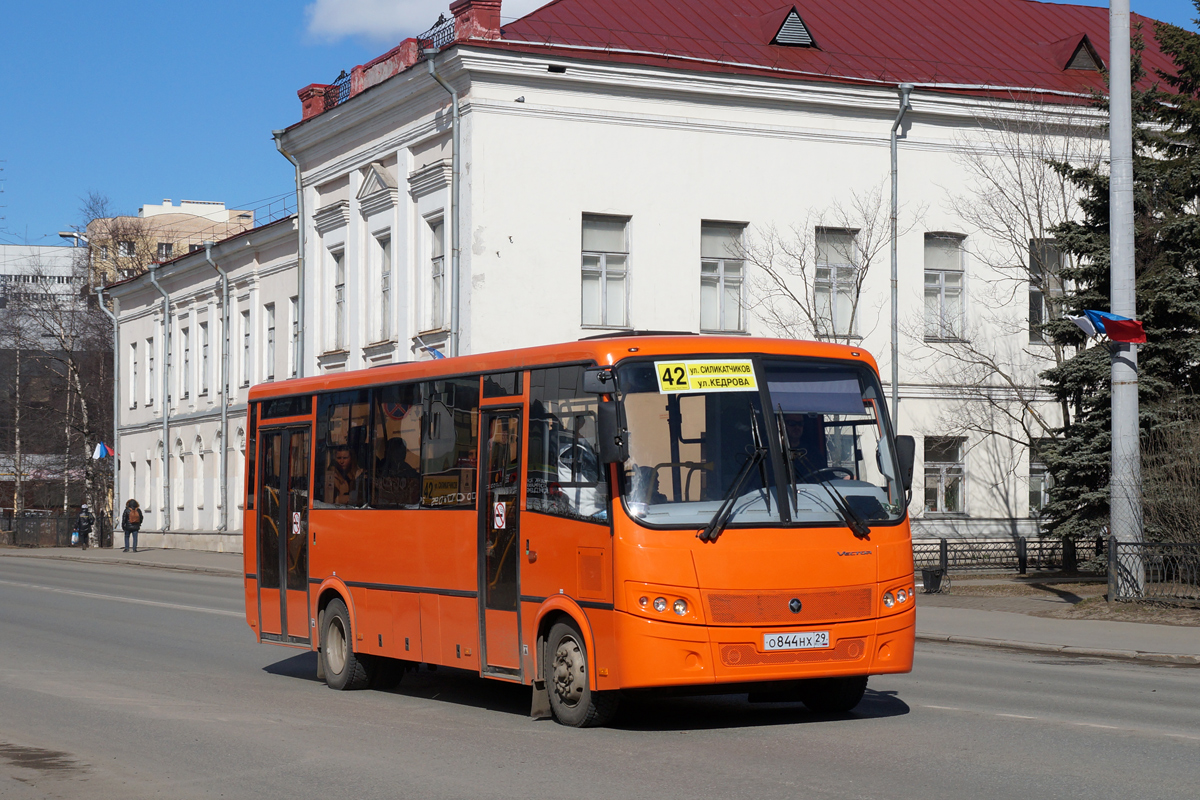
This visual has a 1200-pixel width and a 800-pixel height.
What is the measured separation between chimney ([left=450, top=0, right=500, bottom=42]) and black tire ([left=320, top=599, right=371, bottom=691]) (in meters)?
20.5

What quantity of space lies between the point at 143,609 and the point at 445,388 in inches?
504

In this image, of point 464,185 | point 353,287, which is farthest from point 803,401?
point 353,287

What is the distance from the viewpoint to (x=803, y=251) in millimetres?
34250

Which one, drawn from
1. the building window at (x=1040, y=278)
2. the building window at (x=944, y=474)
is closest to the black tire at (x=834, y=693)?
the building window at (x=1040, y=278)

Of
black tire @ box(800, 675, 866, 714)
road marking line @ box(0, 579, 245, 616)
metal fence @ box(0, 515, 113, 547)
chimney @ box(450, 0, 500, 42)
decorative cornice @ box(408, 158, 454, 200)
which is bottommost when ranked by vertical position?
metal fence @ box(0, 515, 113, 547)

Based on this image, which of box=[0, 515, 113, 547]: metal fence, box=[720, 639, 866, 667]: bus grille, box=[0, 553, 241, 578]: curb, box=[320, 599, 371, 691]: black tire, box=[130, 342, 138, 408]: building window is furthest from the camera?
box=[0, 515, 113, 547]: metal fence

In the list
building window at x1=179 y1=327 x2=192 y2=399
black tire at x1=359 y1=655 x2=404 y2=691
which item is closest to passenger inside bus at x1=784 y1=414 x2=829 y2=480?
black tire at x1=359 y1=655 x2=404 y2=691

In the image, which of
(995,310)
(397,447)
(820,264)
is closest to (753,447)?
(397,447)

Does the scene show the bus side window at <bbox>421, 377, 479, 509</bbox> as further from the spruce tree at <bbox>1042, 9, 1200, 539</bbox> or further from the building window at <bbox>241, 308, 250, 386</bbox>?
the building window at <bbox>241, 308, 250, 386</bbox>

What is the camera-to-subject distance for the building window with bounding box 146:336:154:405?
5844 centimetres

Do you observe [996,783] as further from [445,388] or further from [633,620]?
[445,388]

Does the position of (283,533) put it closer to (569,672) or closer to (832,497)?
(569,672)

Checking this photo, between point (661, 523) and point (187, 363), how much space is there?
47.5m

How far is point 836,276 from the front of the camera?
35469 mm
